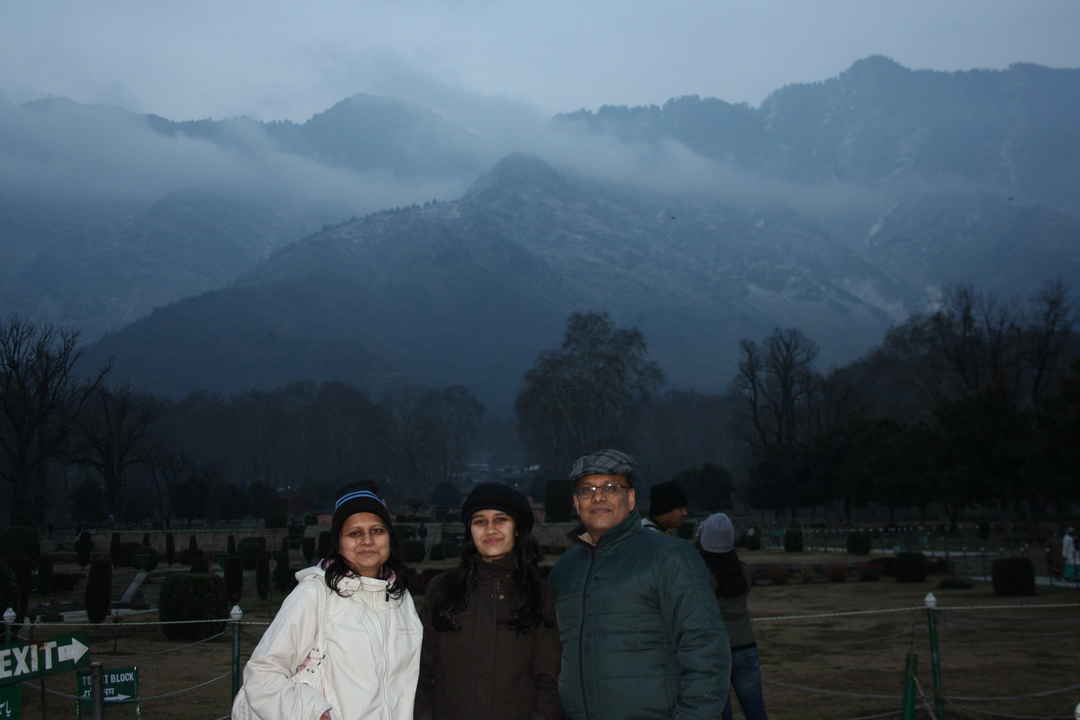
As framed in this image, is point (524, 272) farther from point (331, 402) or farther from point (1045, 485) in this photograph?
point (1045, 485)

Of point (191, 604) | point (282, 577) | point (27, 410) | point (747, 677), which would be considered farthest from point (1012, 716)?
point (27, 410)

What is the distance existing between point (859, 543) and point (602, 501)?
3383 cm

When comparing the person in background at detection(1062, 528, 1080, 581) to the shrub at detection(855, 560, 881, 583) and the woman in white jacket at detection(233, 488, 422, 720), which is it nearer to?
the shrub at detection(855, 560, 881, 583)

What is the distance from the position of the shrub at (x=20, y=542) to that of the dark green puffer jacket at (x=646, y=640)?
32801 mm

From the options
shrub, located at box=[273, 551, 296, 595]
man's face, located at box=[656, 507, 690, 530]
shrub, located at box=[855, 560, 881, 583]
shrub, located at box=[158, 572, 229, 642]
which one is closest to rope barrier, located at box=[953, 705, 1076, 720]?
man's face, located at box=[656, 507, 690, 530]

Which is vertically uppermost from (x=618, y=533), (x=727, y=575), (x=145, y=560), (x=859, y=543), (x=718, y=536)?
(x=618, y=533)

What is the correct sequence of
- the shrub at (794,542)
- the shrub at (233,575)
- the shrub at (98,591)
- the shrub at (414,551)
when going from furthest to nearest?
the shrub at (794,542), the shrub at (414,551), the shrub at (233,575), the shrub at (98,591)

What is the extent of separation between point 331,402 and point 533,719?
9347 cm

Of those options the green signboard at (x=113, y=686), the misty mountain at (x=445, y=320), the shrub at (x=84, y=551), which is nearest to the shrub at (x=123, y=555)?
the shrub at (x=84, y=551)

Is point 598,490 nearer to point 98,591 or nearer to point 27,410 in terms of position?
point 98,591

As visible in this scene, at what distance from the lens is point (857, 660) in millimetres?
13664

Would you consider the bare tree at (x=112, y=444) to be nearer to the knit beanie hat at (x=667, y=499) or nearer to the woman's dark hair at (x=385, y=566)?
the knit beanie hat at (x=667, y=499)

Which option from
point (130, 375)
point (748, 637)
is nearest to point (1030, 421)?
point (748, 637)

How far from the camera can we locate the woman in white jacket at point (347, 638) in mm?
3193
